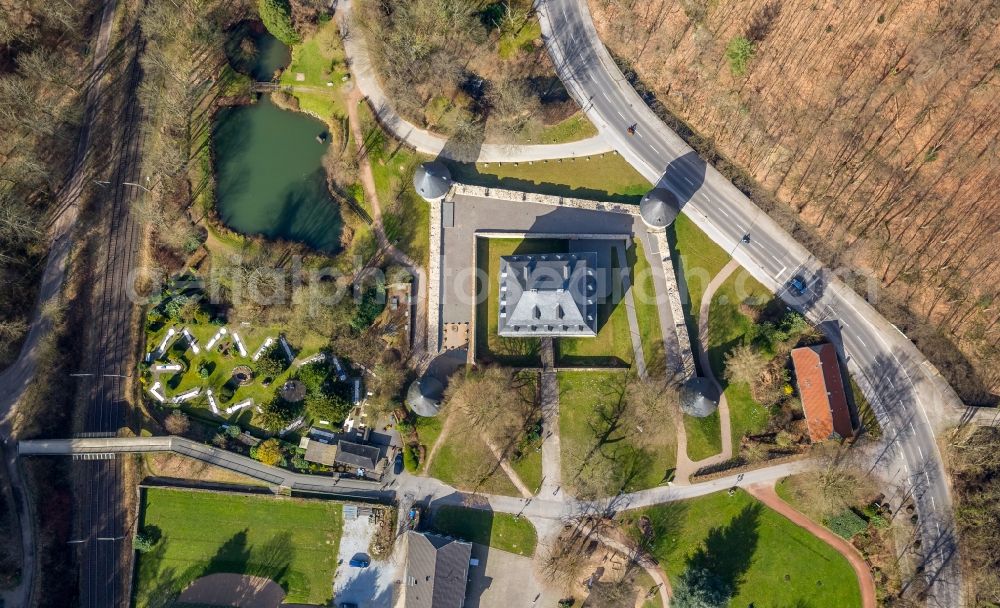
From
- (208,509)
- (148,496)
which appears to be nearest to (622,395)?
(208,509)

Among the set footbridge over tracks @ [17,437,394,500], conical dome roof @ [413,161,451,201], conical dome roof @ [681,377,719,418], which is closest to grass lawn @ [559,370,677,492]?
conical dome roof @ [681,377,719,418]

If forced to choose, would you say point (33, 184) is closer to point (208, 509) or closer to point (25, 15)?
point (25, 15)

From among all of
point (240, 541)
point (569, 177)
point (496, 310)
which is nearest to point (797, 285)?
point (569, 177)

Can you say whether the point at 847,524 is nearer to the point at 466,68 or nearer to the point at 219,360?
the point at 466,68

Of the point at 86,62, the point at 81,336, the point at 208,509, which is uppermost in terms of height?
the point at 86,62

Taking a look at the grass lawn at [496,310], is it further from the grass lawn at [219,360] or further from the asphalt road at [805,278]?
the grass lawn at [219,360]

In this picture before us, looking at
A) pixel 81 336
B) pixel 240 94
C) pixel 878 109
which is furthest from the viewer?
pixel 240 94
